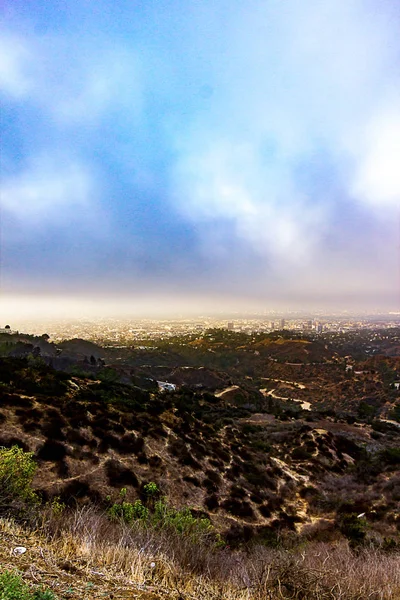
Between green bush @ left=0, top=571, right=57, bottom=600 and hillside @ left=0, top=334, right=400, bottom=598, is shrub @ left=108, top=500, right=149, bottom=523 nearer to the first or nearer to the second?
hillside @ left=0, top=334, right=400, bottom=598

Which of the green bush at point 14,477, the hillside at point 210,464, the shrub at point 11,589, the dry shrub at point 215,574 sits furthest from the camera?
the hillside at point 210,464

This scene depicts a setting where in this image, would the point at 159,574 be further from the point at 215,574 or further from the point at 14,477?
the point at 14,477

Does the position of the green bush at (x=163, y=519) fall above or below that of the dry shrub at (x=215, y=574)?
below

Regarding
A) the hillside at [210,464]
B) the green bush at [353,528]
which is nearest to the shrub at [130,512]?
the hillside at [210,464]

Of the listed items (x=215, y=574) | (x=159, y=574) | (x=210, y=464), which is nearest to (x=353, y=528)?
(x=210, y=464)

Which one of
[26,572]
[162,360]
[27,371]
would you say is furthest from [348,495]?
[162,360]

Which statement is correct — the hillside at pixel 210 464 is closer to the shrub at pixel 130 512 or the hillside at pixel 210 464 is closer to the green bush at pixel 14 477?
the green bush at pixel 14 477

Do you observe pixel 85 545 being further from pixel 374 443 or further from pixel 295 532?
pixel 374 443

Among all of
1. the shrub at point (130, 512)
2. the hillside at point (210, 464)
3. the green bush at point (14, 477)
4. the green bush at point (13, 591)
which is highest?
the green bush at point (13, 591)
